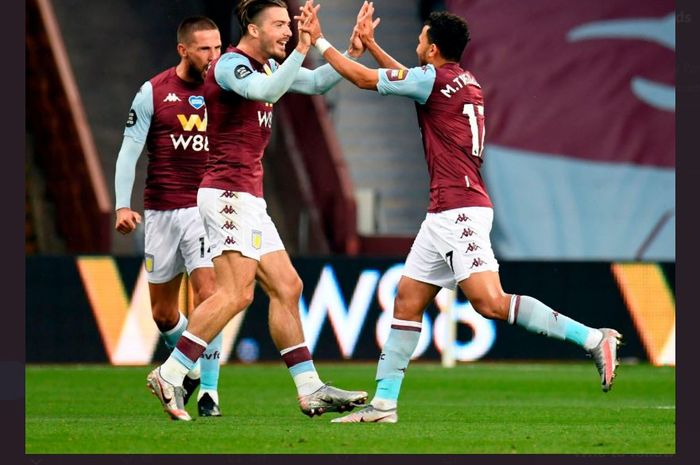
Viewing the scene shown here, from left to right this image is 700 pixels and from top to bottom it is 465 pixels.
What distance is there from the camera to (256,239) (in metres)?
8.80

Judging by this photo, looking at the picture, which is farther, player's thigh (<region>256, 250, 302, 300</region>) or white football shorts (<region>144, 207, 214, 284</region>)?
white football shorts (<region>144, 207, 214, 284</region>)

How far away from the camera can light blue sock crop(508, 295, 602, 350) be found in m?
8.55

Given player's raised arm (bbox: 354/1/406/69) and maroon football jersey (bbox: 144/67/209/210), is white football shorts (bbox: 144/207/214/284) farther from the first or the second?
player's raised arm (bbox: 354/1/406/69)

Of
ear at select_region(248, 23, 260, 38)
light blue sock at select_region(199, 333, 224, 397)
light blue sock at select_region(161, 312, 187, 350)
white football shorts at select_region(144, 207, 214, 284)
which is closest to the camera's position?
ear at select_region(248, 23, 260, 38)

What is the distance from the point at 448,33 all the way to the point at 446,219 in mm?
1039

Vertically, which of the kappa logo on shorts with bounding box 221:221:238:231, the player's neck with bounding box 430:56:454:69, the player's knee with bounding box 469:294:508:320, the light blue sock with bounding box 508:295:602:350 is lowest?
the light blue sock with bounding box 508:295:602:350

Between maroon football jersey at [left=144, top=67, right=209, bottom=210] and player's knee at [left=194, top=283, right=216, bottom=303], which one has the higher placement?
maroon football jersey at [left=144, top=67, right=209, bottom=210]

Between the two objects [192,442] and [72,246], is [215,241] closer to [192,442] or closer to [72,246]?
[192,442]

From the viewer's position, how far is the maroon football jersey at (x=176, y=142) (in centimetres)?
996

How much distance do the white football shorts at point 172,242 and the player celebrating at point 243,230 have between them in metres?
1.03

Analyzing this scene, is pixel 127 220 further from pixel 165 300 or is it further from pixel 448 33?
pixel 448 33

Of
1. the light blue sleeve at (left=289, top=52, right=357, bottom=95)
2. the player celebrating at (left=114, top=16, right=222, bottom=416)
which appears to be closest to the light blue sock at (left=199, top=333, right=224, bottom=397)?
the player celebrating at (left=114, top=16, right=222, bottom=416)

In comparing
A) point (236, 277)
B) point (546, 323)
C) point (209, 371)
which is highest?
point (236, 277)

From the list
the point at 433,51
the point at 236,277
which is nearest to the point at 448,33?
the point at 433,51
